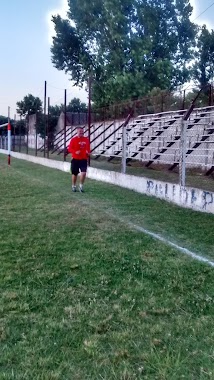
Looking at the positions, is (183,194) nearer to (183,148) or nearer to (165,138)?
(183,148)

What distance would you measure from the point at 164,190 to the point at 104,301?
625cm

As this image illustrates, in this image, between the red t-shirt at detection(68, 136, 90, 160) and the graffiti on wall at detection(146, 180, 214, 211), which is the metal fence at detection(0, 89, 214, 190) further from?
the red t-shirt at detection(68, 136, 90, 160)

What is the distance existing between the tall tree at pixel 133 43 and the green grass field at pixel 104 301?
1024 inches

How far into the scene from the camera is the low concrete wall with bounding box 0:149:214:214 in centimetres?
815

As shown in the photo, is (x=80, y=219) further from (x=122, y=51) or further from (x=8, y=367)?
(x=122, y=51)

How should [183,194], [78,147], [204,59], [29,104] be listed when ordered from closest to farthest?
[183,194] → [78,147] → [204,59] → [29,104]

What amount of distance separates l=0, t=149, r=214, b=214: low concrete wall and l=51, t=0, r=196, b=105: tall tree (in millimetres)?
18640

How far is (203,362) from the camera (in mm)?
2713

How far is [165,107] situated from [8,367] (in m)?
14.8

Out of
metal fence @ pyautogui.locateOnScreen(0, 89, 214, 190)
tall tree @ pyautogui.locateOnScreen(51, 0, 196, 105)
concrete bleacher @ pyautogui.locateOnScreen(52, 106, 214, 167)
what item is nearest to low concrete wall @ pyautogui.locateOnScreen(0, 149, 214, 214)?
metal fence @ pyautogui.locateOnScreen(0, 89, 214, 190)

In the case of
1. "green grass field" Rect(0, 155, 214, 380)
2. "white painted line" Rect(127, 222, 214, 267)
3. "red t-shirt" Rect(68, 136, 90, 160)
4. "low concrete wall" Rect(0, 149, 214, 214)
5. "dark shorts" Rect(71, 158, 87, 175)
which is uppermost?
"red t-shirt" Rect(68, 136, 90, 160)

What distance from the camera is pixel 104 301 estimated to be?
12.1ft

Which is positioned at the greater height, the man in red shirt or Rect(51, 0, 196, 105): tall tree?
Rect(51, 0, 196, 105): tall tree

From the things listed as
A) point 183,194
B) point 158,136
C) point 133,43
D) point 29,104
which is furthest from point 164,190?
point 29,104
